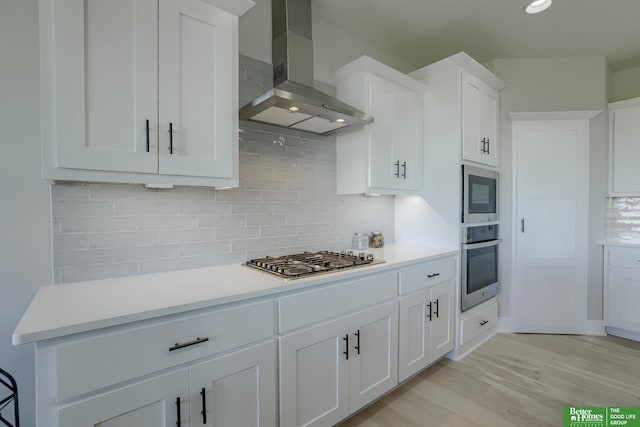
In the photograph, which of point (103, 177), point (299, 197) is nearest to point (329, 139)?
point (299, 197)

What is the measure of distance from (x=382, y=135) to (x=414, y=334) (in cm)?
150

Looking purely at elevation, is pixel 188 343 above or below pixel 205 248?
below

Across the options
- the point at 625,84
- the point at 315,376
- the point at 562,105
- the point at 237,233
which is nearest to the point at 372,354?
the point at 315,376

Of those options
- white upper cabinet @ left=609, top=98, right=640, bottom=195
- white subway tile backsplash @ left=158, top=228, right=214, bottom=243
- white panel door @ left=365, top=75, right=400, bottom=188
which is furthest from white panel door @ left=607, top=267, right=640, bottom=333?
white subway tile backsplash @ left=158, top=228, right=214, bottom=243

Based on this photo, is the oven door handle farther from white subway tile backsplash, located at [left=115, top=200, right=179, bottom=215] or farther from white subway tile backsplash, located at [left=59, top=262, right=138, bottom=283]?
white subway tile backsplash, located at [left=59, top=262, right=138, bottom=283]

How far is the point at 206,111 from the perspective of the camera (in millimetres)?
1503

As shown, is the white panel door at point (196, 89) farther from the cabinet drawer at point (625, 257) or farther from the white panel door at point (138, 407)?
the cabinet drawer at point (625, 257)

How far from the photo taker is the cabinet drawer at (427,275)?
2070 mm

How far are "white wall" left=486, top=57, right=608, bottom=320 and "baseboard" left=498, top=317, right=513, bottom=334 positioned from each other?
0.04 m

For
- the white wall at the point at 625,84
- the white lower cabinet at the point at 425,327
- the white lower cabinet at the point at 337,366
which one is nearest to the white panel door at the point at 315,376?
the white lower cabinet at the point at 337,366

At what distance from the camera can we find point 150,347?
1.08 m

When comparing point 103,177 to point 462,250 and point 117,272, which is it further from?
point 462,250

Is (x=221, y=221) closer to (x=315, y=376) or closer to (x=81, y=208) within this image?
(x=81, y=208)

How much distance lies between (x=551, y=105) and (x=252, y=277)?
3.52 metres
